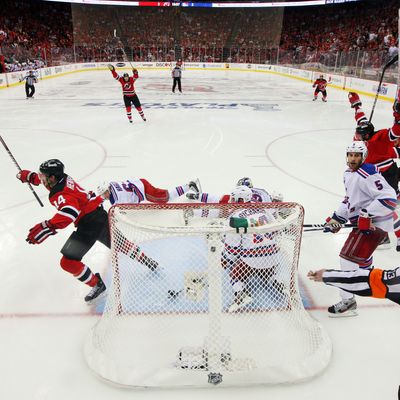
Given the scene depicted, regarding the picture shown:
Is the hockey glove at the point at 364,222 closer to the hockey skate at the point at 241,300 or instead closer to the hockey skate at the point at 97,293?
the hockey skate at the point at 241,300

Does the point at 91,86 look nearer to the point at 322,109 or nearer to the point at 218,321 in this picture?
the point at 322,109

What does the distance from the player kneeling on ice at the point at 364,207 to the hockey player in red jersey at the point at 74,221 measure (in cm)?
126

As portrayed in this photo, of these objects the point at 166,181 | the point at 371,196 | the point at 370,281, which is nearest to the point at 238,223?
the point at 370,281

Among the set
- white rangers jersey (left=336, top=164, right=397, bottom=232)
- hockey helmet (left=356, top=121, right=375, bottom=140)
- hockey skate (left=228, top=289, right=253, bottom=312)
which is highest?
hockey helmet (left=356, top=121, right=375, bottom=140)

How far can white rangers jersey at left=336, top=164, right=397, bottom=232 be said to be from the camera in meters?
2.23

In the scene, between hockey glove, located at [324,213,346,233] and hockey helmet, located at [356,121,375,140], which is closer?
hockey glove, located at [324,213,346,233]

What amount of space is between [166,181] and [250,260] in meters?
3.03

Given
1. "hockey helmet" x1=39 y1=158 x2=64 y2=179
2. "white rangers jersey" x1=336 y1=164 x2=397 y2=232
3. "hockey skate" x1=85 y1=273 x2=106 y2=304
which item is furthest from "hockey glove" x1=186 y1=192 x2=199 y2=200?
"white rangers jersey" x1=336 y1=164 x2=397 y2=232

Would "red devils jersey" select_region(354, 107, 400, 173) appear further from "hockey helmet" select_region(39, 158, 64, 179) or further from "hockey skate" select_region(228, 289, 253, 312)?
"hockey helmet" select_region(39, 158, 64, 179)

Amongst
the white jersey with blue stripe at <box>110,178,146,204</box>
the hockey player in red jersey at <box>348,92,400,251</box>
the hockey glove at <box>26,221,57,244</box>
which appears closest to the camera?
the hockey glove at <box>26,221,57,244</box>

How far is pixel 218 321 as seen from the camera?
190cm

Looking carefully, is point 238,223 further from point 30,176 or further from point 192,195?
point 30,176

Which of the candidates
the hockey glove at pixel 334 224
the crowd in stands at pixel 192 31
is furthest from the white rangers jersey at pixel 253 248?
the crowd in stands at pixel 192 31

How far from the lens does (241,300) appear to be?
223 cm
